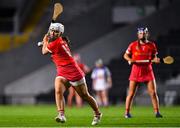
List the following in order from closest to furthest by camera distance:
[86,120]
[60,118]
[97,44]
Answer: [60,118], [86,120], [97,44]

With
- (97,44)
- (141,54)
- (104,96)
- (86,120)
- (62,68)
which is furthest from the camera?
(97,44)

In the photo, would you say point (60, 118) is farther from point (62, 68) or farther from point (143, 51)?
point (143, 51)

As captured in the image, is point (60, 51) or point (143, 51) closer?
point (60, 51)

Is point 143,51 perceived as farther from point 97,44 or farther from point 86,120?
point 97,44

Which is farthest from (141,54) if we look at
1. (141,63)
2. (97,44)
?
(97,44)

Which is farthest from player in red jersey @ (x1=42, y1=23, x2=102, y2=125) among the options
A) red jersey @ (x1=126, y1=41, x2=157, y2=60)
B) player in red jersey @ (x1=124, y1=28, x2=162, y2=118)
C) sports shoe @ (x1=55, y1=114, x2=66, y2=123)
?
red jersey @ (x1=126, y1=41, x2=157, y2=60)

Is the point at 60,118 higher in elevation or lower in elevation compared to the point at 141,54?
lower

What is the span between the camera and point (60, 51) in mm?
17594

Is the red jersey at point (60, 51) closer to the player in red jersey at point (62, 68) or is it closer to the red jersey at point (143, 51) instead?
the player in red jersey at point (62, 68)

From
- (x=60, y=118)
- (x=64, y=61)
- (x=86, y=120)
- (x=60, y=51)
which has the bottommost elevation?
(x=86, y=120)

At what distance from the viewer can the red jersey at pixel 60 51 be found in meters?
17.5

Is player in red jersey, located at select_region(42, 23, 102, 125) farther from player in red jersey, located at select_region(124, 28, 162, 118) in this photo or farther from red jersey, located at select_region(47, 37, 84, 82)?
player in red jersey, located at select_region(124, 28, 162, 118)

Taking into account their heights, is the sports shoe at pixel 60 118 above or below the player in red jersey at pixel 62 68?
below

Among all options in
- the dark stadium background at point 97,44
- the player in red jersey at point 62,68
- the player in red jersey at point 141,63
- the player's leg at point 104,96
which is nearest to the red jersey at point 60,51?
the player in red jersey at point 62,68
